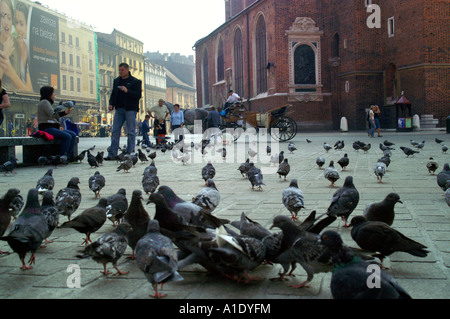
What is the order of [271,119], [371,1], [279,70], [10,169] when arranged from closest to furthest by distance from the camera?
[10,169], [271,119], [371,1], [279,70]

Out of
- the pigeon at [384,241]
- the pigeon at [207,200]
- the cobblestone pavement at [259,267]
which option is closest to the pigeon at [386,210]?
the cobblestone pavement at [259,267]

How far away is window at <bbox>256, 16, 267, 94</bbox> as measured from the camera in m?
35.8

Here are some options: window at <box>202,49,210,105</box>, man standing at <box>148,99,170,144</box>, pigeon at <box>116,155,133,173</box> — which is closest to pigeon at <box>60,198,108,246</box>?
pigeon at <box>116,155,133,173</box>

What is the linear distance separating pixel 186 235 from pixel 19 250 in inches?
47.1

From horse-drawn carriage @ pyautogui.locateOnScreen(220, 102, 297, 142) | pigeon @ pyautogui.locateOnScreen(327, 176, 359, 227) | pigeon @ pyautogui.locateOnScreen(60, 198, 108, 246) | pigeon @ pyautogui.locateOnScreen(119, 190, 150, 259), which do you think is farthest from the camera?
horse-drawn carriage @ pyautogui.locateOnScreen(220, 102, 297, 142)

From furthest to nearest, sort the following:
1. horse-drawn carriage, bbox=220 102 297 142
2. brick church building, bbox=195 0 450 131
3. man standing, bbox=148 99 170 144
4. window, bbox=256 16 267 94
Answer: window, bbox=256 16 267 94, brick church building, bbox=195 0 450 131, horse-drawn carriage, bbox=220 102 297 142, man standing, bbox=148 99 170 144

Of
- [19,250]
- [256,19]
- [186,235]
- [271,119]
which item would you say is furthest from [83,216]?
[256,19]

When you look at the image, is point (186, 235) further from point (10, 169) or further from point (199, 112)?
point (199, 112)

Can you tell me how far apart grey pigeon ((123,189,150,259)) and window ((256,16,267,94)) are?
108ft

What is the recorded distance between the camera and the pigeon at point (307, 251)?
9.03ft

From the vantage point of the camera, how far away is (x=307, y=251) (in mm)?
2801

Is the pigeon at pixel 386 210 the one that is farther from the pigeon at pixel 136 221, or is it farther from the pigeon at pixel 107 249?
the pigeon at pixel 107 249

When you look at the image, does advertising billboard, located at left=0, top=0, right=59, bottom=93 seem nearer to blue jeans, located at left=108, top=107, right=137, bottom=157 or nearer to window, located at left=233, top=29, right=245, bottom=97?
window, located at left=233, top=29, right=245, bottom=97

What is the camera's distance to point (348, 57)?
30625 millimetres
